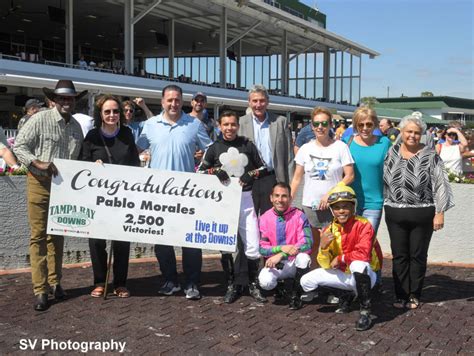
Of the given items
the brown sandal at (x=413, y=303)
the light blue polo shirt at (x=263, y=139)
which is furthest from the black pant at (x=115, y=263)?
the brown sandal at (x=413, y=303)

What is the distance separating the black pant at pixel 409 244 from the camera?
5.06m

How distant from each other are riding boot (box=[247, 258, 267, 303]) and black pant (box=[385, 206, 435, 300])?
1.32 m

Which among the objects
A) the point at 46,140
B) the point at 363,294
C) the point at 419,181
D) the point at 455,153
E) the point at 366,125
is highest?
the point at 366,125

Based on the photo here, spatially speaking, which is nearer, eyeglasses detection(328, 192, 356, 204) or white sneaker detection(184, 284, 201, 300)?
eyeglasses detection(328, 192, 356, 204)

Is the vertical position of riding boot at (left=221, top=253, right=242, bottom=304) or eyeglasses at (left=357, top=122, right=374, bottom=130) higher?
eyeglasses at (left=357, top=122, right=374, bottom=130)

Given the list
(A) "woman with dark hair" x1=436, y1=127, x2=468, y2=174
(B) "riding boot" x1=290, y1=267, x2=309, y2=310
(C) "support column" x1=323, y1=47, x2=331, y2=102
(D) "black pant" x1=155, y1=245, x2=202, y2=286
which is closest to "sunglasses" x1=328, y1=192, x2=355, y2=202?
(B) "riding boot" x1=290, y1=267, x2=309, y2=310

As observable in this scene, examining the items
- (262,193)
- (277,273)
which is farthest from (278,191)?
(277,273)

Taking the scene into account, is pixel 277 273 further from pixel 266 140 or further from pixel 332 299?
pixel 266 140

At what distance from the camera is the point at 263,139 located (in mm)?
5566

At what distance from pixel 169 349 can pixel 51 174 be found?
6.60 feet

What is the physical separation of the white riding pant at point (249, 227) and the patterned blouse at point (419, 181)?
1325 mm

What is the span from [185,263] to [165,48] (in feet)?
140

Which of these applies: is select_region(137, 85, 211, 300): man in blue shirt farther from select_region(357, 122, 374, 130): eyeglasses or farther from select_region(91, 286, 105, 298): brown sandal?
select_region(357, 122, 374, 130): eyeglasses

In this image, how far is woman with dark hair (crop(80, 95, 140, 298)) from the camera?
17.0 feet
